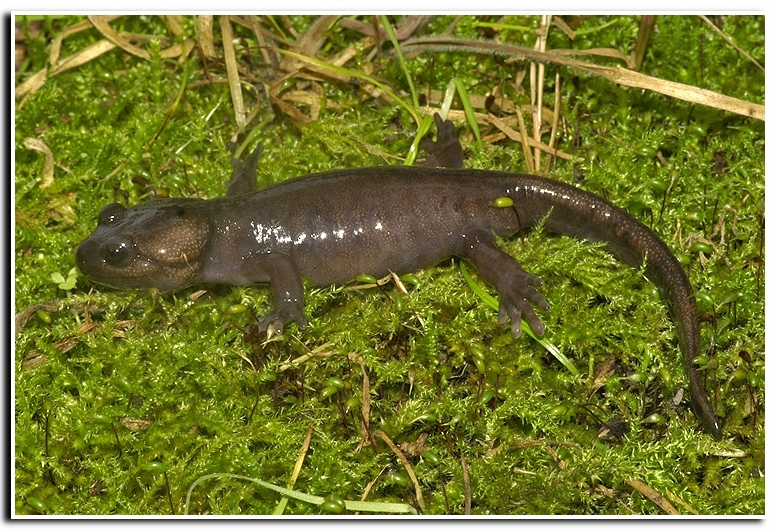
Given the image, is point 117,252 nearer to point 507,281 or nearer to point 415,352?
point 415,352

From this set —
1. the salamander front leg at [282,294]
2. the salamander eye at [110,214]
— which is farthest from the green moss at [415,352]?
the salamander eye at [110,214]

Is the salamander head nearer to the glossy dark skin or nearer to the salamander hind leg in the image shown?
the glossy dark skin

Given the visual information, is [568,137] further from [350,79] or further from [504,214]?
[350,79]

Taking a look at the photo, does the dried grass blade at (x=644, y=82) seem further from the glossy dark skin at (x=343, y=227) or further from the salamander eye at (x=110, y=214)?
the salamander eye at (x=110, y=214)

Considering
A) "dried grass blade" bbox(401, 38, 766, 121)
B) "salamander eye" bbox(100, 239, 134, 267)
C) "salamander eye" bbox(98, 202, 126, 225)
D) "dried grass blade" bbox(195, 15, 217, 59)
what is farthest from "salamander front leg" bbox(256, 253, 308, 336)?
"dried grass blade" bbox(401, 38, 766, 121)

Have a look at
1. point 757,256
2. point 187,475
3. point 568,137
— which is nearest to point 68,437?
point 187,475

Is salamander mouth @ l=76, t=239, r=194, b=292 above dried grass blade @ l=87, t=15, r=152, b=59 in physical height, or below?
below

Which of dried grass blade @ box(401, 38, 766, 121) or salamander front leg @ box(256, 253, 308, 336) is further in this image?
dried grass blade @ box(401, 38, 766, 121)

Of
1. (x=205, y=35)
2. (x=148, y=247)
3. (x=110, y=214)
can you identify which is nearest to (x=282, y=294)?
(x=148, y=247)
